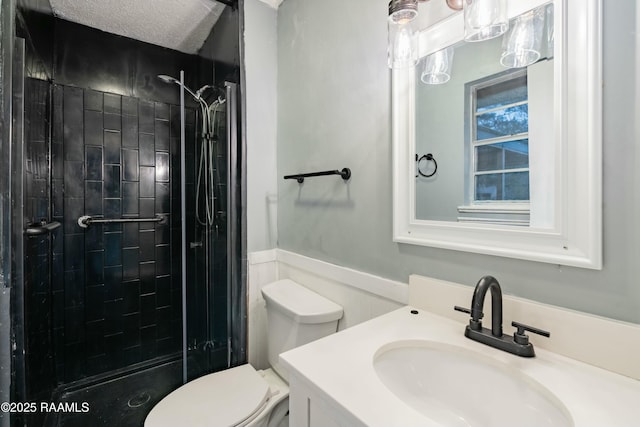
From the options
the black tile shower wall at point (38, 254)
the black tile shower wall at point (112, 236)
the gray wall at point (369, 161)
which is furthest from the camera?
the black tile shower wall at point (112, 236)

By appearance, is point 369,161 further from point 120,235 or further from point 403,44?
point 120,235

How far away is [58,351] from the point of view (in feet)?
5.50

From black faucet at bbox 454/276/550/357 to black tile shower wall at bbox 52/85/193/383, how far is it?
5.94 feet

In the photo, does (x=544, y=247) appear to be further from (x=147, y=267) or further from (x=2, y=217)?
(x=147, y=267)

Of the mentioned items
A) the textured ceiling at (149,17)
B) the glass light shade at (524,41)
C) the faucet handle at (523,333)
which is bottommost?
the faucet handle at (523,333)

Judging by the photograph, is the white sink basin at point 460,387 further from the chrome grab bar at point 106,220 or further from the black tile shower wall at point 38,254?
the chrome grab bar at point 106,220

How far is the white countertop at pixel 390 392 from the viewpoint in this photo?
476 millimetres

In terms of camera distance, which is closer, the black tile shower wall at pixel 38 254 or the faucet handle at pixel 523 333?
the faucet handle at pixel 523 333

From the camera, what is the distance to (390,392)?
545 mm

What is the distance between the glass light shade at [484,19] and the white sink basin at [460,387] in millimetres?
808

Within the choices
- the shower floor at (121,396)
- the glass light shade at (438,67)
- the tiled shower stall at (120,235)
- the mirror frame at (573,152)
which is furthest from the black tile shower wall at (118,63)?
the shower floor at (121,396)

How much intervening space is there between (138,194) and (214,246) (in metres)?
0.74

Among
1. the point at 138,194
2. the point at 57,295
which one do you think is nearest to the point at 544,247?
the point at 138,194

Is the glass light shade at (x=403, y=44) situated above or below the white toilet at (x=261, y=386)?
above
